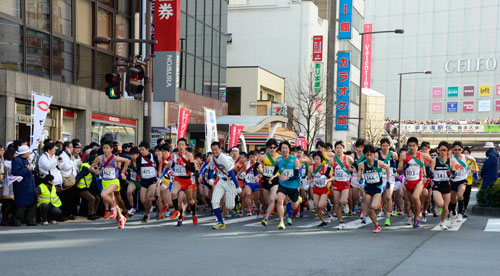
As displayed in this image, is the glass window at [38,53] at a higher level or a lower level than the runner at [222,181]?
higher

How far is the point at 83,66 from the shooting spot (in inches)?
927

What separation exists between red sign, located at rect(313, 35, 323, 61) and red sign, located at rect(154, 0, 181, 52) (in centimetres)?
2784

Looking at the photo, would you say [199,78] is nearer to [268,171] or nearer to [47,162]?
[268,171]

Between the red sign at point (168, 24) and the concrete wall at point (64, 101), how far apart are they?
3084 millimetres

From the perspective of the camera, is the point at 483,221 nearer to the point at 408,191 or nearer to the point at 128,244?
the point at 408,191

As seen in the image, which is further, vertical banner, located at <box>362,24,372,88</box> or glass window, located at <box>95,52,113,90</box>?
vertical banner, located at <box>362,24,372,88</box>

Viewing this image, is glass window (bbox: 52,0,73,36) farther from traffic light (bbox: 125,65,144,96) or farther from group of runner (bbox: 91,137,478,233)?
group of runner (bbox: 91,137,478,233)

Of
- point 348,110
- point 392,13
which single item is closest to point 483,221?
point 348,110

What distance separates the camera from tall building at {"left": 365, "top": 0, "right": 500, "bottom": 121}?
86.0 metres

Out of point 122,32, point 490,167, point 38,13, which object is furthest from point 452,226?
point 122,32

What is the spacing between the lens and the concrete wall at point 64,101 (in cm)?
1877

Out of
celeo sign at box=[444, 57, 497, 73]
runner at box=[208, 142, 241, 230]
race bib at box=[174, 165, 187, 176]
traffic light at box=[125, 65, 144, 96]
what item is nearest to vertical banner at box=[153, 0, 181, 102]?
traffic light at box=[125, 65, 144, 96]

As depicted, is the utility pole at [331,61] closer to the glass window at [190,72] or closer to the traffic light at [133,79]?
the glass window at [190,72]

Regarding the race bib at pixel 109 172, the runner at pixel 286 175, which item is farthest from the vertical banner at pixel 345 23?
the race bib at pixel 109 172
